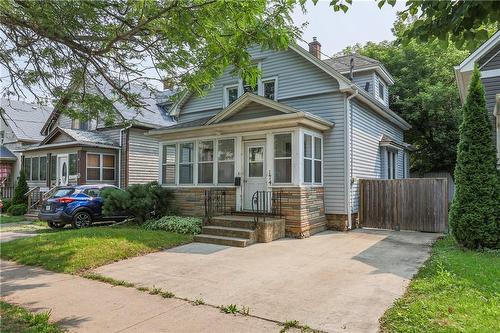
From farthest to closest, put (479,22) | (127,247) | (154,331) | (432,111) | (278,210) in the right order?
1. (432,111)
2. (278,210)
3. (127,247)
4. (154,331)
5. (479,22)

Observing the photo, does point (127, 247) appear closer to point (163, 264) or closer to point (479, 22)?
point (163, 264)

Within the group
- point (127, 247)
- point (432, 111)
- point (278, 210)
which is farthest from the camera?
point (432, 111)

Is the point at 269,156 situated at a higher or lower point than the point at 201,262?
higher

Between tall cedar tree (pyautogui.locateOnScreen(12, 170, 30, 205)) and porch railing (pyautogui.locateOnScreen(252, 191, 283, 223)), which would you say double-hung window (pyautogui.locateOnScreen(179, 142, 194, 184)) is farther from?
tall cedar tree (pyautogui.locateOnScreen(12, 170, 30, 205))

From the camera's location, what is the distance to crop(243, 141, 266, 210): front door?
11.4 m

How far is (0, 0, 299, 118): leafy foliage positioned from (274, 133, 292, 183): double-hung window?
3.87 meters

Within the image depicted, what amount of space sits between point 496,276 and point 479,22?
15.2 feet

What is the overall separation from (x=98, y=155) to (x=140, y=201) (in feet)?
25.9

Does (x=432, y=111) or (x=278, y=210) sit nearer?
(x=278, y=210)

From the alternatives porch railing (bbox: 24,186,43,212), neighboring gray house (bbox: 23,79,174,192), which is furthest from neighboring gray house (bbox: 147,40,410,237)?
porch railing (bbox: 24,186,43,212)

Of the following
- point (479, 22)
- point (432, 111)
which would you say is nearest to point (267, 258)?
point (479, 22)

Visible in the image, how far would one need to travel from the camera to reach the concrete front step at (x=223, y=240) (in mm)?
9031

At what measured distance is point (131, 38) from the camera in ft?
22.7

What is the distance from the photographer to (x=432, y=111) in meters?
19.3
